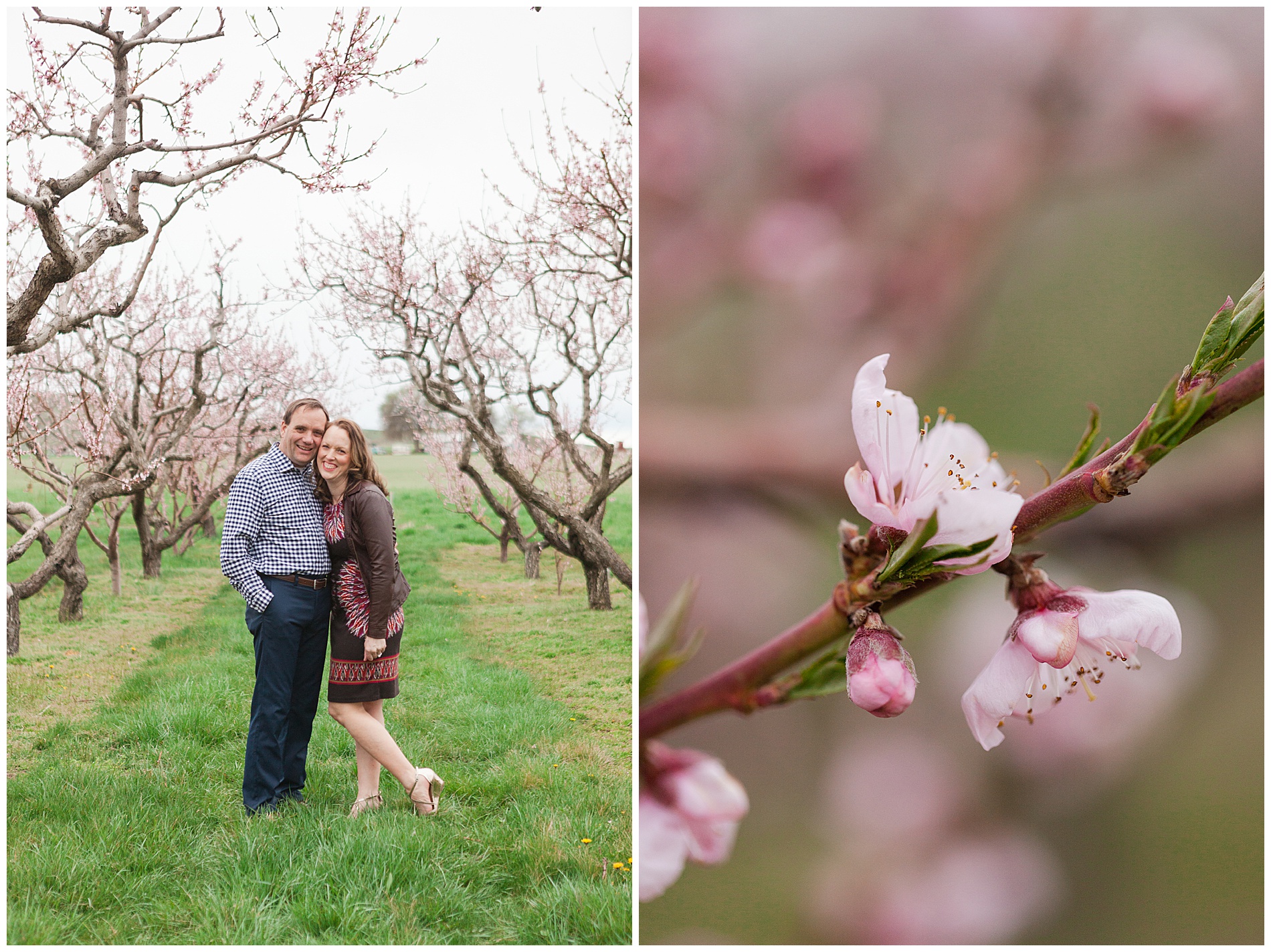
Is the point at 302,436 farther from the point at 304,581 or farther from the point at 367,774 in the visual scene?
the point at 367,774

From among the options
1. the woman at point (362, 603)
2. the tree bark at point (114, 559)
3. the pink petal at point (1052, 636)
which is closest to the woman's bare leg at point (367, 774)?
the woman at point (362, 603)

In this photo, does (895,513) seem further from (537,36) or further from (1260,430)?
(537,36)

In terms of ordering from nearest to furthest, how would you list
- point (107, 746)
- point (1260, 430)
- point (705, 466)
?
point (705, 466) < point (1260, 430) < point (107, 746)

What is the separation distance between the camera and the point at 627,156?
139 cm

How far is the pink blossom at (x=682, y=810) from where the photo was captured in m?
0.59

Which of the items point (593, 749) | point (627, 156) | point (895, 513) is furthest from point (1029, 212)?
point (593, 749)

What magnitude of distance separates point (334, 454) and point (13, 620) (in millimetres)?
571

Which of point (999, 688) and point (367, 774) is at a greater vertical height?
point (999, 688)

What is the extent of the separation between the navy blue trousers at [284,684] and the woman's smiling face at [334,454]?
0.18 metres

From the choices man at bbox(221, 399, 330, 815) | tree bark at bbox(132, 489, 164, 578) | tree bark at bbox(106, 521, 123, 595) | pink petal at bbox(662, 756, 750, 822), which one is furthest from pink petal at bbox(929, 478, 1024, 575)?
tree bark at bbox(106, 521, 123, 595)

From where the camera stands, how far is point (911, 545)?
1.64 feet

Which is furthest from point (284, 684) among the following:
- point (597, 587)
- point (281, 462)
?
point (597, 587)

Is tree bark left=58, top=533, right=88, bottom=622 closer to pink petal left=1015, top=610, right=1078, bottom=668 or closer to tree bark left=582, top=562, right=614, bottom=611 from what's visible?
tree bark left=582, top=562, right=614, bottom=611

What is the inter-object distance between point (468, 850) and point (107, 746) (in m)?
0.60
